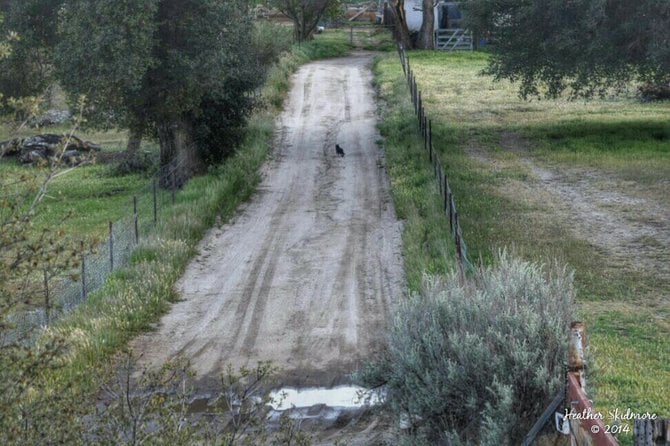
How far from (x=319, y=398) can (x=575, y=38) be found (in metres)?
18.9

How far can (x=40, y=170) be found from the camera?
7730 millimetres

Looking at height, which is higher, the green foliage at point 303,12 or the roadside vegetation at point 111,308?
the green foliage at point 303,12

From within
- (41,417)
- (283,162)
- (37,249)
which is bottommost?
(283,162)

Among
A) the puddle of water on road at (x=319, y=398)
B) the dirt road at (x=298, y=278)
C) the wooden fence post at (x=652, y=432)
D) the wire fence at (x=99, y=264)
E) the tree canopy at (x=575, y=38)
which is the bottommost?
the dirt road at (x=298, y=278)

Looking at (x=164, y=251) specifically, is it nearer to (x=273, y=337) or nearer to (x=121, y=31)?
(x=273, y=337)

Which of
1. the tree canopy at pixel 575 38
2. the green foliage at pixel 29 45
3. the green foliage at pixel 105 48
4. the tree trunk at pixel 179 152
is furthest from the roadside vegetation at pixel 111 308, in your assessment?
the tree canopy at pixel 575 38

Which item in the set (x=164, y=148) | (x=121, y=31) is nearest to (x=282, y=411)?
(x=121, y=31)

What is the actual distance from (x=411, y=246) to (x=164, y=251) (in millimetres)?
4637

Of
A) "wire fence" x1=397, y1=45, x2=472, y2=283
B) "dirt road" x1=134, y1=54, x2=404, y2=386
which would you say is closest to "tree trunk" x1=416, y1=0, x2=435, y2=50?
"wire fence" x1=397, y1=45, x2=472, y2=283

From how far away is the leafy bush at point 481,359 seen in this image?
361 inches

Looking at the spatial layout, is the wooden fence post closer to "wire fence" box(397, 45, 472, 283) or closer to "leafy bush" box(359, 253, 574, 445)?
"leafy bush" box(359, 253, 574, 445)

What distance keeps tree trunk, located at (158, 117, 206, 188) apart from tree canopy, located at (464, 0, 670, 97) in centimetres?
940

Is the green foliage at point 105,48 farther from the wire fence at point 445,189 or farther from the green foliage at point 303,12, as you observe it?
the green foliage at point 303,12

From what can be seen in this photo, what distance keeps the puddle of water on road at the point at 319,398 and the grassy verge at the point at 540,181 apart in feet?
9.61
